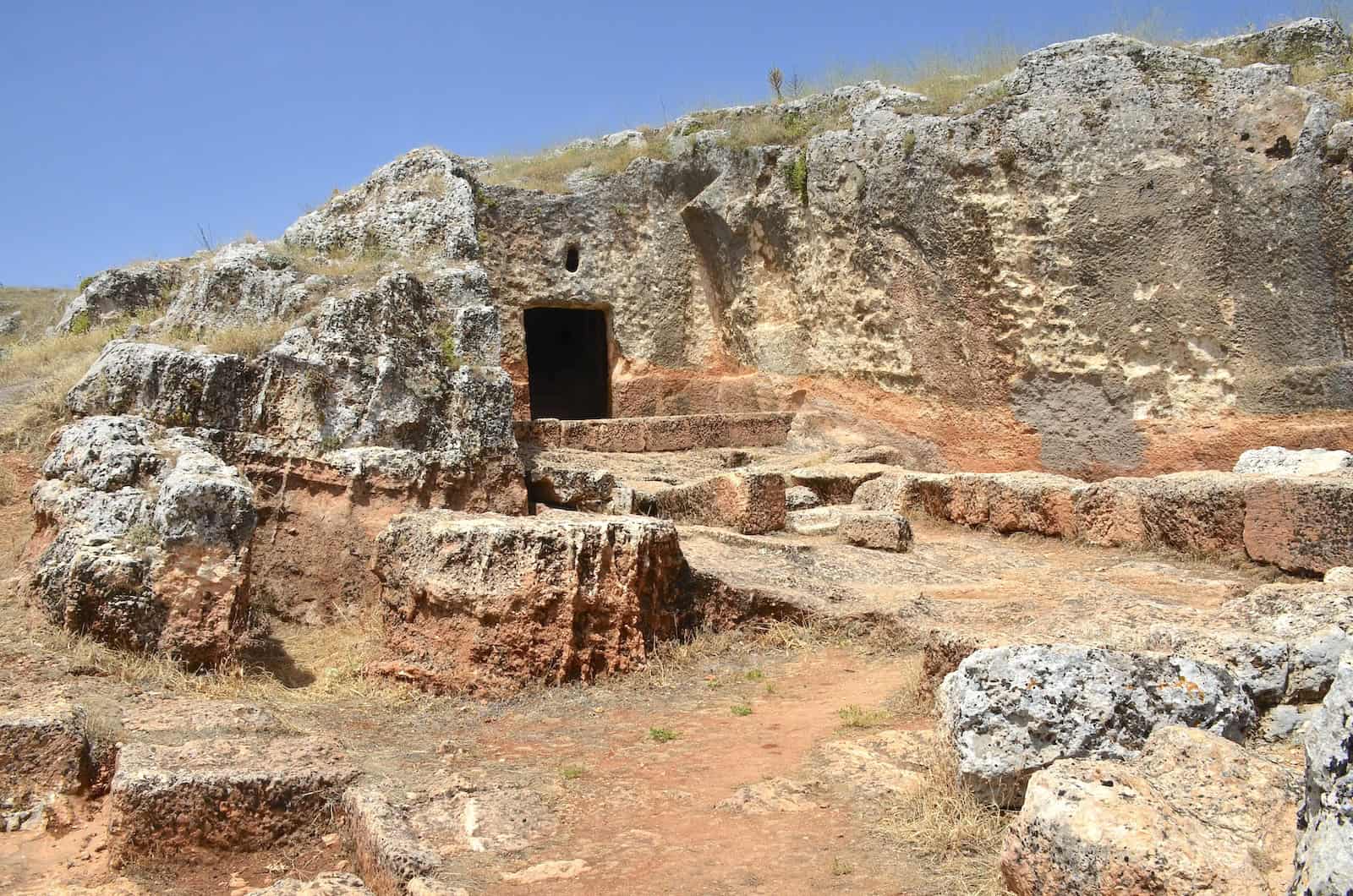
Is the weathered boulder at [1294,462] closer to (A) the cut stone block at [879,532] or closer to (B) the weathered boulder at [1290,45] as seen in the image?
(A) the cut stone block at [879,532]

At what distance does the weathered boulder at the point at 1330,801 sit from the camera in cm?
199

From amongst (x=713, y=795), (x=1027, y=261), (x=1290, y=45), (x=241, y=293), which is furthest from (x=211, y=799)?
(x=1290, y=45)

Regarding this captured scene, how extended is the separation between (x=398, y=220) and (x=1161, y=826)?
28.4ft

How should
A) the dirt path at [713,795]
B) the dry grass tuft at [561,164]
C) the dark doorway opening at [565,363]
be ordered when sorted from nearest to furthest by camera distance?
the dirt path at [713,795] → the dry grass tuft at [561,164] → the dark doorway opening at [565,363]

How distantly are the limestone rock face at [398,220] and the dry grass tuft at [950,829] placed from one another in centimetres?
695

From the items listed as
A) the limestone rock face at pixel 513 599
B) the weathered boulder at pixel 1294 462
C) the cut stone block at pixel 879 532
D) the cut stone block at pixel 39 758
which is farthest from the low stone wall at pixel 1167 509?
the cut stone block at pixel 39 758

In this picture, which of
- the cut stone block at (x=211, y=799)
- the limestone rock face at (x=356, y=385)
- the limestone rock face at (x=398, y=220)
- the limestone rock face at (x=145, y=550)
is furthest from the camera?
the limestone rock face at (x=398, y=220)

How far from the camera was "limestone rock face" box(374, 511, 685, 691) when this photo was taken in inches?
219

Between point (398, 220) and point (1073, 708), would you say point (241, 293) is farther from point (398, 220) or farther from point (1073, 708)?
point (1073, 708)

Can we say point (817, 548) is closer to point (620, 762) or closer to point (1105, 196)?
point (620, 762)

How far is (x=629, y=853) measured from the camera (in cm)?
373

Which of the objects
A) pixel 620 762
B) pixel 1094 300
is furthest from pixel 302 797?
pixel 1094 300

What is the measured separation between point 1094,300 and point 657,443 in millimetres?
4815

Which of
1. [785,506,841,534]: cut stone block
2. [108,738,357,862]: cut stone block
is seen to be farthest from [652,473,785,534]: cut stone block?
[108,738,357,862]: cut stone block
